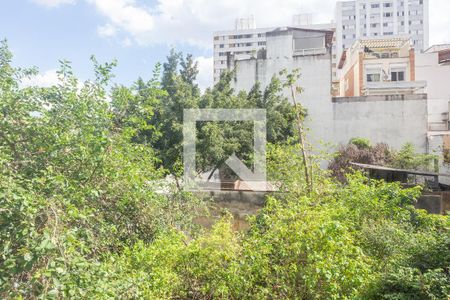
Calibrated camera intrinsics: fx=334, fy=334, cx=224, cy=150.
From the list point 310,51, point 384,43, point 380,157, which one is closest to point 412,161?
point 380,157

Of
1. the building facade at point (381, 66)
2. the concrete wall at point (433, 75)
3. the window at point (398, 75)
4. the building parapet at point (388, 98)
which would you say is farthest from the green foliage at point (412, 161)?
the concrete wall at point (433, 75)

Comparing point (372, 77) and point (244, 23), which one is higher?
point (244, 23)

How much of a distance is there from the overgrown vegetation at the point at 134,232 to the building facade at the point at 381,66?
15461 mm

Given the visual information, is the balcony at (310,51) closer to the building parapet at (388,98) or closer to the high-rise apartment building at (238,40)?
the building parapet at (388,98)

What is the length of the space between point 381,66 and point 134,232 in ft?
68.0

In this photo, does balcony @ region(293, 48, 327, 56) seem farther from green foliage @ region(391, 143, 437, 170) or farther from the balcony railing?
green foliage @ region(391, 143, 437, 170)

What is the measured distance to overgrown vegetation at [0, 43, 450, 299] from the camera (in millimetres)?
2674

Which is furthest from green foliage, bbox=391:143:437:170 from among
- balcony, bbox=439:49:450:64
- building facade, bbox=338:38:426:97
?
balcony, bbox=439:49:450:64

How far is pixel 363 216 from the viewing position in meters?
5.54

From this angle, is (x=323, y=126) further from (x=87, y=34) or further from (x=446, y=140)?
(x=87, y=34)

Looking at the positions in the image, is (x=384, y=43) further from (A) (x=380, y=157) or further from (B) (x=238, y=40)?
(B) (x=238, y=40)

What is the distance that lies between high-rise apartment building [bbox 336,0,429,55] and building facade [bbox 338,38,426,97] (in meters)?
43.6

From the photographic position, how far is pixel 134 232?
17.2ft

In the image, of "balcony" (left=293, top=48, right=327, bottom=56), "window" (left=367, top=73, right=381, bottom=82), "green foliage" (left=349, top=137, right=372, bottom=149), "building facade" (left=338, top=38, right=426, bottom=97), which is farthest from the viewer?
"window" (left=367, top=73, right=381, bottom=82)
